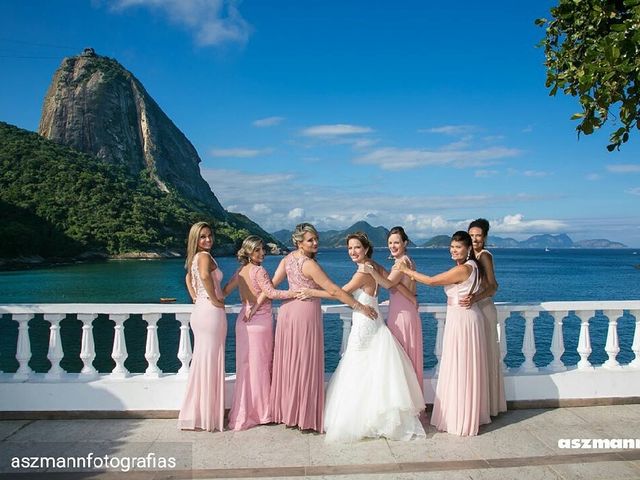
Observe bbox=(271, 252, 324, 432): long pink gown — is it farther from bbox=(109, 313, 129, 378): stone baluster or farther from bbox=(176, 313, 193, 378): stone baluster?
bbox=(109, 313, 129, 378): stone baluster

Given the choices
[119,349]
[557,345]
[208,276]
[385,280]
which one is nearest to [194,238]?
[208,276]

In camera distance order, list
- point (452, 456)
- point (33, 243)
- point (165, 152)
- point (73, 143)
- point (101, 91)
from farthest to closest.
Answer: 1. point (165, 152)
2. point (101, 91)
3. point (73, 143)
4. point (33, 243)
5. point (452, 456)

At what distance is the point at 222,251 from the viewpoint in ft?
378

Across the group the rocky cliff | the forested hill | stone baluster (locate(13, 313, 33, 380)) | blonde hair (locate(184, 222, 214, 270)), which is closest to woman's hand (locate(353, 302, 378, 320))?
blonde hair (locate(184, 222, 214, 270))

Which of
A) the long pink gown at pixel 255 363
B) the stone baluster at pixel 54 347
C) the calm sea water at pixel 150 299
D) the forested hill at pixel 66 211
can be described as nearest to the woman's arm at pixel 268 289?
the long pink gown at pixel 255 363

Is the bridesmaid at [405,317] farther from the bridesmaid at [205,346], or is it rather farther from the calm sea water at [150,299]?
the calm sea water at [150,299]

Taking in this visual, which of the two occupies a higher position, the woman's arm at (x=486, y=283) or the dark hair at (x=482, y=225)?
the dark hair at (x=482, y=225)

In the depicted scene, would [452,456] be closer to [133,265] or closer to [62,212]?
[133,265]

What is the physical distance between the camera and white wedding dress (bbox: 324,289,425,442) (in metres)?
4.52

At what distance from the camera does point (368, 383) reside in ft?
15.2

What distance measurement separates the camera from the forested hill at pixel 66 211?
78.6m

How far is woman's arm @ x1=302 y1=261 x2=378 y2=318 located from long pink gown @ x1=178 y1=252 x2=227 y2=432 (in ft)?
3.08

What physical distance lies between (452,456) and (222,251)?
371ft

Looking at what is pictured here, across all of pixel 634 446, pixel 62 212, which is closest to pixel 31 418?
pixel 634 446
